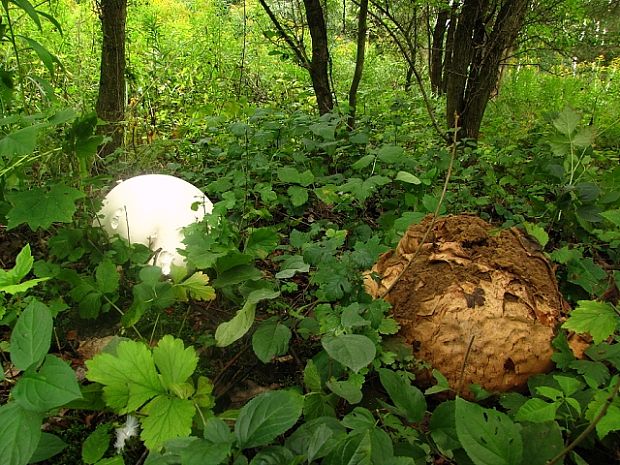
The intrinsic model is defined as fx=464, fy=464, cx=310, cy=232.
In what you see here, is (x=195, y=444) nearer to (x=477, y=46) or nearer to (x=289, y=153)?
(x=289, y=153)

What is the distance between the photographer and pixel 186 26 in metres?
8.10

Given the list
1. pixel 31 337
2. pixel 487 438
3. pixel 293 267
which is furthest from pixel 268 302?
pixel 487 438

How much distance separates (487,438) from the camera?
109 centimetres

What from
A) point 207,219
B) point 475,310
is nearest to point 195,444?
point 207,219

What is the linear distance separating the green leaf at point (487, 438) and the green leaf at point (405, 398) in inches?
10.2

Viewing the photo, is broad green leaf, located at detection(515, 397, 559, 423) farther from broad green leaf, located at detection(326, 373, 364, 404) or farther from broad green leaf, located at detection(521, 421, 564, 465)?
broad green leaf, located at detection(326, 373, 364, 404)

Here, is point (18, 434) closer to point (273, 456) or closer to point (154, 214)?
point (273, 456)

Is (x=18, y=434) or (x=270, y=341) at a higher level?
(x=18, y=434)

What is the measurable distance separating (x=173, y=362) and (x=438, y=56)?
8805 mm

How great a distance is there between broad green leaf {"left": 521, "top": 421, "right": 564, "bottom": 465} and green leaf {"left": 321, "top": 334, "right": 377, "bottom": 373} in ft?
1.44

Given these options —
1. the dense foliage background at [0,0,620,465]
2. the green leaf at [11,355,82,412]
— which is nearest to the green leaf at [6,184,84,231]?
the dense foliage background at [0,0,620,465]

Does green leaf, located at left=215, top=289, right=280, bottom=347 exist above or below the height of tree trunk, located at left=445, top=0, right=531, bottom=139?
below

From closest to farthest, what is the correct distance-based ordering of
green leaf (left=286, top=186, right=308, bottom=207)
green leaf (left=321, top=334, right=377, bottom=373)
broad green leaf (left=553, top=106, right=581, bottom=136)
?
green leaf (left=321, top=334, right=377, bottom=373) < broad green leaf (left=553, top=106, right=581, bottom=136) < green leaf (left=286, top=186, right=308, bottom=207)

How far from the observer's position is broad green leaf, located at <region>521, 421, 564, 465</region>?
1104mm
